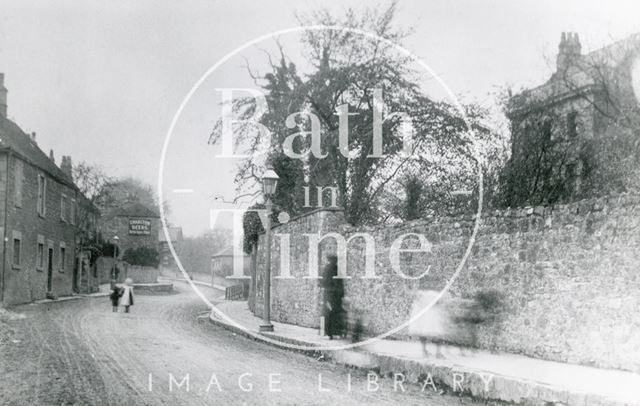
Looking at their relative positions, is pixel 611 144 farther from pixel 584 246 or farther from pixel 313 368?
pixel 313 368

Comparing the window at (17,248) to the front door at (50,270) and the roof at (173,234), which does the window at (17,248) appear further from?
the roof at (173,234)

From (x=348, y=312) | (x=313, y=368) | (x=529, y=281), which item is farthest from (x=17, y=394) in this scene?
(x=348, y=312)

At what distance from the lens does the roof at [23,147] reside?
85.2 ft

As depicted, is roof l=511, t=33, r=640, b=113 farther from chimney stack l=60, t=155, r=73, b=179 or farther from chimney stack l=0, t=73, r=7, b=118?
chimney stack l=60, t=155, r=73, b=179

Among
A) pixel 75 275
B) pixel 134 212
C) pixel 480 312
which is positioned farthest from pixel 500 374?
pixel 134 212

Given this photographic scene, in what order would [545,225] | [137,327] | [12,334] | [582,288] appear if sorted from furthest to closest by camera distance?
[137,327]
[12,334]
[545,225]
[582,288]

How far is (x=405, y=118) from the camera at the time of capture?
76.6ft

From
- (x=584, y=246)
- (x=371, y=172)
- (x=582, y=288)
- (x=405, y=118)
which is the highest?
(x=405, y=118)

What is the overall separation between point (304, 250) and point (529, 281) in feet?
25.6

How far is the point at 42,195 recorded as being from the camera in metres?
30.0

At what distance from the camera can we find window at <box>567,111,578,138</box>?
24697mm

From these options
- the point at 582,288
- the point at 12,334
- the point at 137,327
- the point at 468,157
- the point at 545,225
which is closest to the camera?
the point at 582,288

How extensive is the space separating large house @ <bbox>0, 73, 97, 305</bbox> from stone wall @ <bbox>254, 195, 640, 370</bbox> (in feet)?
56.1

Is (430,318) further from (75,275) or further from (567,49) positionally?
(75,275)
